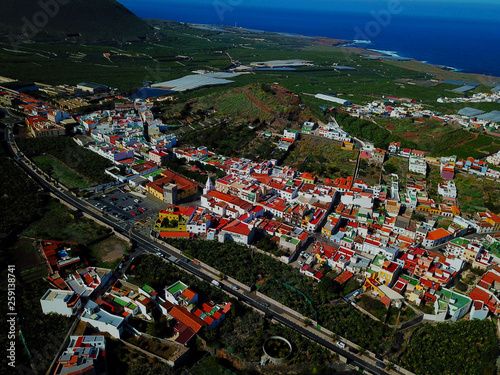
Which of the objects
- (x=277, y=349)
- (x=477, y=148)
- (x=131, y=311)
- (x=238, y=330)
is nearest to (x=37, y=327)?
(x=131, y=311)

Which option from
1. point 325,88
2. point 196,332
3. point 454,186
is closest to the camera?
point 196,332

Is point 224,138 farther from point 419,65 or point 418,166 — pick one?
point 419,65

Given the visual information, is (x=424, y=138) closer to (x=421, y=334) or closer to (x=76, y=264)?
(x=421, y=334)

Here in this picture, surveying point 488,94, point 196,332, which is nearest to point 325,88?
point 488,94

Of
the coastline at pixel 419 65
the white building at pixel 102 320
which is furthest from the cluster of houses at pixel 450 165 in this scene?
the coastline at pixel 419 65

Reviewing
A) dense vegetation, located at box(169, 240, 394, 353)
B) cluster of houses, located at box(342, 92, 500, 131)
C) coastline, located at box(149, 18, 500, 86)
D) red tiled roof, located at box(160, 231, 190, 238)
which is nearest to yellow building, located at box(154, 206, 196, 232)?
red tiled roof, located at box(160, 231, 190, 238)

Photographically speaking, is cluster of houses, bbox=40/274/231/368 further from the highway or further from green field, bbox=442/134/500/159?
green field, bbox=442/134/500/159

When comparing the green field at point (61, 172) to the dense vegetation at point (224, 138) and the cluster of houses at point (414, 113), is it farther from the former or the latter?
the cluster of houses at point (414, 113)
